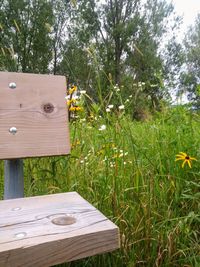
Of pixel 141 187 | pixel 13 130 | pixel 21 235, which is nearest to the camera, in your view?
pixel 21 235

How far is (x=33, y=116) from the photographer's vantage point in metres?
0.91

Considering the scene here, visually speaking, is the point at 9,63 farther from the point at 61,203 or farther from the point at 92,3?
the point at 92,3

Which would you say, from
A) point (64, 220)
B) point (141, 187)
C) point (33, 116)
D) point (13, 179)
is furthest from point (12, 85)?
point (141, 187)

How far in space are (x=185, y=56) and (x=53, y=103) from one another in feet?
54.6

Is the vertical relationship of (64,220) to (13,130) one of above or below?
below

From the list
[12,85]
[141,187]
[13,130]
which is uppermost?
[12,85]

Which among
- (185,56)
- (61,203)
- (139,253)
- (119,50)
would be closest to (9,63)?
(61,203)

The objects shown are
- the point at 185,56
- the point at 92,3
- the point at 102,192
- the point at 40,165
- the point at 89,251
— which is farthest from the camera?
the point at 185,56

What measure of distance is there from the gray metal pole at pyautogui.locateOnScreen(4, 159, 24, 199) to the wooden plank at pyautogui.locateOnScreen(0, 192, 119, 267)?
15 centimetres

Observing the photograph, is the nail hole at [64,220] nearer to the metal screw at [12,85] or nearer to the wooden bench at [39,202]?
the wooden bench at [39,202]

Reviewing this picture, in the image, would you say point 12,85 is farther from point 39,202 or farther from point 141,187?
point 141,187

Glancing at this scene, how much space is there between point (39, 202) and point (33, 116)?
273mm

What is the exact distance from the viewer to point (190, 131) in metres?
1.40

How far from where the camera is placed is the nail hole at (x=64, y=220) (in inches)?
24.2
